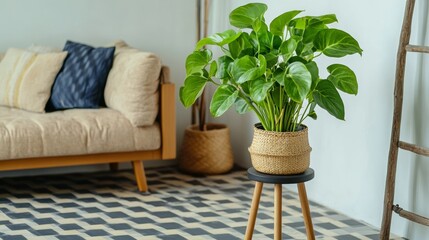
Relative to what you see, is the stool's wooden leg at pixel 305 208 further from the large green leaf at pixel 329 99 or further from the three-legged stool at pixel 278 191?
the large green leaf at pixel 329 99

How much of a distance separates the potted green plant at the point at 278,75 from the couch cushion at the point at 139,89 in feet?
3.35

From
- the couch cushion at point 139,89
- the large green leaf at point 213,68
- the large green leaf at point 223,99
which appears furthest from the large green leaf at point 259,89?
the couch cushion at point 139,89

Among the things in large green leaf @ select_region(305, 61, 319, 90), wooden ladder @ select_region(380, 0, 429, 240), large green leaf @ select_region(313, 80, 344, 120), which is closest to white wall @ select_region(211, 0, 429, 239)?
wooden ladder @ select_region(380, 0, 429, 240)

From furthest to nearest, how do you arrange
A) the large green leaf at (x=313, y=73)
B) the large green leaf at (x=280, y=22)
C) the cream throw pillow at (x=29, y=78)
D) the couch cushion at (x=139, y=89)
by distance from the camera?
the cream throw pillow at (x=29, y=78)
the couch cushion at (x=139, y=89)
the large green leaf at (x=280, y=22)
the large green leaf at (x=313, y=73)

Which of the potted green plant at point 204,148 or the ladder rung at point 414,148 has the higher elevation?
the ladder rung at point 414,148

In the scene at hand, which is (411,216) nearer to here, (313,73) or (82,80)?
(313,73)

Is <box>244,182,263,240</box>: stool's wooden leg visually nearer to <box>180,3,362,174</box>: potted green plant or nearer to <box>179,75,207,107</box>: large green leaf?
<box>180,3,362,174</box>: potted green plant

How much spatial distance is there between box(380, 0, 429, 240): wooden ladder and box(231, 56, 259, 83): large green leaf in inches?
29.1

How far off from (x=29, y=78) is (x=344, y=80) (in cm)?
205

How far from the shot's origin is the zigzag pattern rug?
4.13 metres

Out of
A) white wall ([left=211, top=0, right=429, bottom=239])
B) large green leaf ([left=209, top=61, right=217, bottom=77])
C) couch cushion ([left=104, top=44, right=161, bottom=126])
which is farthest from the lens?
couch cushion ([left=104, top=44, right=161, bottom=126])

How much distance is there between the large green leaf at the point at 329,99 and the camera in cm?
359

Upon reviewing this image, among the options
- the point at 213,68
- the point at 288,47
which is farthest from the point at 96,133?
the point at 288,47

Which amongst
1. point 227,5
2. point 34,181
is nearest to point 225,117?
point 227,5
